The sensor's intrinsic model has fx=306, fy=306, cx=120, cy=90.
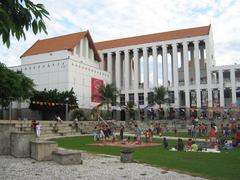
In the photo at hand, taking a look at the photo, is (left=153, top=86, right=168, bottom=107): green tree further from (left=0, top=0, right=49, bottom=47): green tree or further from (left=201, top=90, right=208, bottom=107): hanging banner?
(left=0, top=0, right=49, bottom=47): green tree

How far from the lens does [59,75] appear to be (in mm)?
60219

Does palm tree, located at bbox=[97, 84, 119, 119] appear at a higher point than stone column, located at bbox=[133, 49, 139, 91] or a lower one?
lower

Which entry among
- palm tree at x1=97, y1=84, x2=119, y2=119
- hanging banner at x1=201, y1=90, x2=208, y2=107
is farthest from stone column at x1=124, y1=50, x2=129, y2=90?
hanging banner at x1=201, y1=90, x2=208, y2=107

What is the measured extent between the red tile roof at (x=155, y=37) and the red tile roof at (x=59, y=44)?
8.29m

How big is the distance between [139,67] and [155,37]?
8.17m

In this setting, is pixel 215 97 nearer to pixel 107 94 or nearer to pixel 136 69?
pixel 136 69

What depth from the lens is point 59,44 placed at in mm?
67250

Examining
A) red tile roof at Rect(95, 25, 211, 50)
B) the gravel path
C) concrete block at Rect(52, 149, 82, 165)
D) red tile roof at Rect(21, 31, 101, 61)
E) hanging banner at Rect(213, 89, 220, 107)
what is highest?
red tile roof at Rect(95, 25, 211, 50)

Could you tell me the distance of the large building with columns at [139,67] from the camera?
62125 millimetres

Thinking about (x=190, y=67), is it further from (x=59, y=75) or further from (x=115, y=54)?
(x=59, y=75)

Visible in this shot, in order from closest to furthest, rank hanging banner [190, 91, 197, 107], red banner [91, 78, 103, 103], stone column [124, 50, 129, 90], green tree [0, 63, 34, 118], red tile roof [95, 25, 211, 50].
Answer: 1. green tree [0, 63, 34, 118]
2. red banner [91, 78, 103, 103]
3. hanging banner [190, 91, 197, 107]
4. red tile roof [95, 25, 211, 50]
5. stone column [124, 50, 129, 90]

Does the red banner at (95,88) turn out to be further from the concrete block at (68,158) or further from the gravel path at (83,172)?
the gravel path at (83,172)

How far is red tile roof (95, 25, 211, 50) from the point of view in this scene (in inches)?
2714

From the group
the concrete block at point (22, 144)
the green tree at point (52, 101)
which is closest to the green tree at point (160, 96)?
the green tree at point (52, 101)
